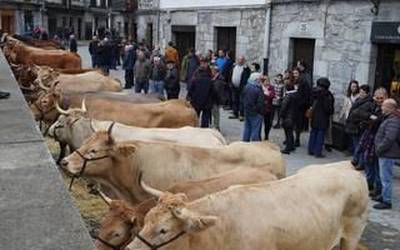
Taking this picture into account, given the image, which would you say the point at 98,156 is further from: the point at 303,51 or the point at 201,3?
the point at 201,3

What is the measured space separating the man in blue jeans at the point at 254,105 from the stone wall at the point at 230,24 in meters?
4.93

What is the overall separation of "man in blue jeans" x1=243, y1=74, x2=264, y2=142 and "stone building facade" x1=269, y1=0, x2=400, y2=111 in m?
2.34

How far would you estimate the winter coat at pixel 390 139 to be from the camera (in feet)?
25.3

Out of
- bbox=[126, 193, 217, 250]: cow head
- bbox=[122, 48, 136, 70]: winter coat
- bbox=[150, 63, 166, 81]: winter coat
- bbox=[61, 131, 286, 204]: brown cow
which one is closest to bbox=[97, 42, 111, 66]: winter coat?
bbox=[122, 48, 136, 70]: winter coat

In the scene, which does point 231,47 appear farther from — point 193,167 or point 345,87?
point 193,167

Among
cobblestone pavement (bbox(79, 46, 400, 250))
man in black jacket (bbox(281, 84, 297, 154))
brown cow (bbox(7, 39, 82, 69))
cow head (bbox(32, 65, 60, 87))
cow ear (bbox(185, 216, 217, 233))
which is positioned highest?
brown cow (bbox(7, 39, 82, 69))

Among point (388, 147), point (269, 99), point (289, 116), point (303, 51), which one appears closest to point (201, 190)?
point (388, 147)

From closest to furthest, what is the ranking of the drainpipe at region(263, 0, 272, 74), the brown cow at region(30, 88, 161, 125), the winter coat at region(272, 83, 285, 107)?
1. the brown cow at region(30, 88, 161, 125)
2. the winter coat at region(272, 83, 285, 107)
3. the drainpipe at region(263, 0, 272, 74)

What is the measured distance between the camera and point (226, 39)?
18.2 metres

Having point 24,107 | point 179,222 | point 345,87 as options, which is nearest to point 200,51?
point 345,87

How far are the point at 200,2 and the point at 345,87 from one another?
329 inches

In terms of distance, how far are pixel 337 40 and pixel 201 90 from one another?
3.24 meters

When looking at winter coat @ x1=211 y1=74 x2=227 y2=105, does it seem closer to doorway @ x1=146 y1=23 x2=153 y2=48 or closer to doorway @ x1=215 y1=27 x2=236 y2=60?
doorway @ x1=215 y1=27 x2=236 y2=60

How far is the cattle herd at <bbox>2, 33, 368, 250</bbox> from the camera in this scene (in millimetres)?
3797
